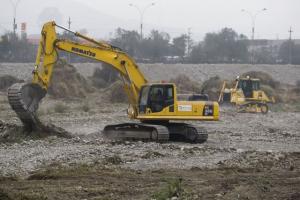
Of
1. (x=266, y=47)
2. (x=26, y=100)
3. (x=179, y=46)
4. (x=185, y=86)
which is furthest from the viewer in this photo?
(x=266, y=47)

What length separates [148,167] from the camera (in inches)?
625

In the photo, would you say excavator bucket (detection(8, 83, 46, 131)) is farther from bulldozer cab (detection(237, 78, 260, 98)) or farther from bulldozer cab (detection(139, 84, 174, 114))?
bulldozer cab (detection(237, 78, 260, 98))

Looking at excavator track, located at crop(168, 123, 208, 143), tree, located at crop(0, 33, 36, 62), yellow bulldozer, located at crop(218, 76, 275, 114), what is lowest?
excavator track, located at crop(168, 123, 208, 143)

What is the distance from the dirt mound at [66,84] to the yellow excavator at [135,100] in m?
28.2

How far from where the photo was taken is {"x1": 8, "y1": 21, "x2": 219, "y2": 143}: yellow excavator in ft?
70.3

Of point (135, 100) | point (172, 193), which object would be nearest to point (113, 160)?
point (172, 193)

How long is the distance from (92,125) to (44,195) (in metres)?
17.7

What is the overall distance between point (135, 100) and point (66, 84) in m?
30.6

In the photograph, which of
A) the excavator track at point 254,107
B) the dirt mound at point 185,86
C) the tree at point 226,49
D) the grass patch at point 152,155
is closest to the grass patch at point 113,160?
the grass patch at point 152,155

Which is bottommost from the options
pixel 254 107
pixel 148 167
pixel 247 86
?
pixel 148 167

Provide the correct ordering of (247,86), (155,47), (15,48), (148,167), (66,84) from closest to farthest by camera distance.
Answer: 1. (148,167)
2. (247,86)
3. (66,84)
4. (15,48)
5. (155,47)

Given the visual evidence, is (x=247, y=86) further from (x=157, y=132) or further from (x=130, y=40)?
(x=130, y=40)

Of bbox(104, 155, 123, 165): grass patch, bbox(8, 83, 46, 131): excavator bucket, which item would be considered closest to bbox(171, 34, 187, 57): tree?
bbox(8, 83, 46, 131): excavator bucket

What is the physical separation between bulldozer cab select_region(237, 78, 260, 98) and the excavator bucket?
2525cm
